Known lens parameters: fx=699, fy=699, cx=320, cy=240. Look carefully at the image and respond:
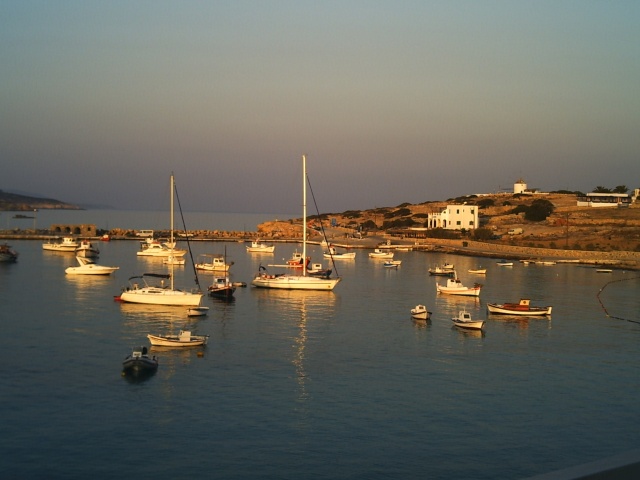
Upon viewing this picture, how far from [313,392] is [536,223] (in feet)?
292

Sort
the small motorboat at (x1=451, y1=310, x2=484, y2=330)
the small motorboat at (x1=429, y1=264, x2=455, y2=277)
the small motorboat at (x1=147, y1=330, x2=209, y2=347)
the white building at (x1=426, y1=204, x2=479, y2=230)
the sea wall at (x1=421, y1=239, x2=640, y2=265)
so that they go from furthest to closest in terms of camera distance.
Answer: the white building at (x1=426, y1=204, x2=479, y2=230), the sea wall at (x1=421, y1=239, x2=640, y2=265), the small motorboat at (x1=429, y1=264, x2=455, y2=277), the small motorboat at (x1=451, y1=310, x2=484, y2=330), the small motorboat at (x1=147, y1=330, x2=209, y2=347)

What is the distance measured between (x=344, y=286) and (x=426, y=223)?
72728mm

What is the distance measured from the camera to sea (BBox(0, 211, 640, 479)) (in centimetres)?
1523

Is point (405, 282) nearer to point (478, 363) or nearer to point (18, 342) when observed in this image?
point (478, 363)

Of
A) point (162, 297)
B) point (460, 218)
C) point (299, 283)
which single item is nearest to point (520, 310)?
point (299, 283)

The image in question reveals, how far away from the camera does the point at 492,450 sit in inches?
633

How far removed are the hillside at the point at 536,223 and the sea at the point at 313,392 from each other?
4686 centimetres

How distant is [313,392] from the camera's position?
20.4 metres

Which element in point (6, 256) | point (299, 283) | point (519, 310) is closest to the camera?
point (519, 310)

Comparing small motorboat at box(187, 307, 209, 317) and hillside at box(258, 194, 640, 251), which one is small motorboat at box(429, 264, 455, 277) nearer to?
hillside at box(258, 194, 640, 251)

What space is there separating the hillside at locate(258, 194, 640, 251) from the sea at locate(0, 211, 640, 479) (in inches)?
1845

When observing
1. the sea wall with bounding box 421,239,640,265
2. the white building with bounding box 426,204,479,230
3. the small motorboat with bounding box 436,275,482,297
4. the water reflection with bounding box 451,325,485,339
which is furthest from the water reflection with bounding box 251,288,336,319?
the white building with bounding box 426,204,479,230

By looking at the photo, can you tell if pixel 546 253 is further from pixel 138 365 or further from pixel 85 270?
pixel 138 365

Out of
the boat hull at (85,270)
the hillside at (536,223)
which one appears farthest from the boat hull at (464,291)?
the hillside at (536,223)
